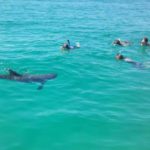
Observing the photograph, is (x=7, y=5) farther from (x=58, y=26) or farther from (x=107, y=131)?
(x=107, y=131)

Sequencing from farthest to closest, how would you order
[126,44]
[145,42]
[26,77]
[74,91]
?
[126,44]
[145,42]
[26,77]
[74,91]

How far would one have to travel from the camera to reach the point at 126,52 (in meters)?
31.0

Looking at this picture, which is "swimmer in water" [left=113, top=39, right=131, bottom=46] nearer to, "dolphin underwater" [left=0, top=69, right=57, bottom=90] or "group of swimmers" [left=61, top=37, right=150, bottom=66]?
"group of swimmers" [left=61, top=37, right=150, bottom=66]

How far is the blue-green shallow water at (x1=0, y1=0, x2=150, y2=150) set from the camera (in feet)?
54.7

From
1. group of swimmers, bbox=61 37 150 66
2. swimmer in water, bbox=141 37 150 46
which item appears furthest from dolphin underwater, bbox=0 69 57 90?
swimmer in water, bbox=141 37 150 46

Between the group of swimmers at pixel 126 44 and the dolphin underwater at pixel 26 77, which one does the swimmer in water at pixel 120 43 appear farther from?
the dolphin underwater at pixel 26 77

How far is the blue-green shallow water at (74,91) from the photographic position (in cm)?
1669

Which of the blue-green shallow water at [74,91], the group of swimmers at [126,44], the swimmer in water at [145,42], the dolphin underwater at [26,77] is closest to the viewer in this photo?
the blue-green shallow water at [74,91]

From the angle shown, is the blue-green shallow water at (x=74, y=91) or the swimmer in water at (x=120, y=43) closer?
the blue-green shallow water at (x=74, y=91)

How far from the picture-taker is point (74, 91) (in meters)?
21.9

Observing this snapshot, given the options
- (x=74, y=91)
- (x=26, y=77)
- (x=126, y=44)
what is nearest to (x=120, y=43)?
(x=126, y=44)

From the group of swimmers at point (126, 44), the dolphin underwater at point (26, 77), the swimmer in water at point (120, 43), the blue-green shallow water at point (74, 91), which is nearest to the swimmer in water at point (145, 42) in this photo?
the group of swimmers at point (126, 44)

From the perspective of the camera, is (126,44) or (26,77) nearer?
(26,77)

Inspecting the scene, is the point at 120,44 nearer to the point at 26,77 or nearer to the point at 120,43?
the point at 120,43
